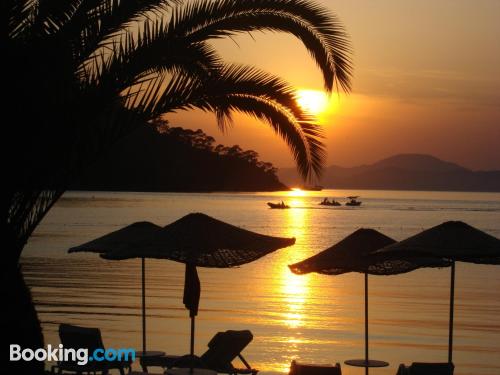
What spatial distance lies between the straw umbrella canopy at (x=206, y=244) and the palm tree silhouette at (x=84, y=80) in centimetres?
187

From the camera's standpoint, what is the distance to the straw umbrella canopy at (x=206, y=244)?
10148 millimetres

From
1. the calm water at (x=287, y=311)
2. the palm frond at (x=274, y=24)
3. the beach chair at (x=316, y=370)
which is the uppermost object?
the palm frond at (x=274, y=24)

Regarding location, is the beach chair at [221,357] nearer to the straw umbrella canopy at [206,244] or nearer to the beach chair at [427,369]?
the straw umbrella canopy at [206,244]

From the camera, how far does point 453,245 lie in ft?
32.1

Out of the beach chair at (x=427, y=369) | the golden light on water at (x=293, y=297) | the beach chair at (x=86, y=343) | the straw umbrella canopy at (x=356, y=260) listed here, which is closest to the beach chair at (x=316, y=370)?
the beach chair at (x=427, y=369)

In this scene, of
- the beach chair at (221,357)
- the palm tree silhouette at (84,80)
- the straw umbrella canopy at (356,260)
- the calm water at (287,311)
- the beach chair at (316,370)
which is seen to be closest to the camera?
the palm tree silhouette at (84,80)

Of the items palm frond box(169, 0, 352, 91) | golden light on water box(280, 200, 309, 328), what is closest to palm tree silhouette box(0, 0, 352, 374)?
palm frond box(169, 0, 352, 91)

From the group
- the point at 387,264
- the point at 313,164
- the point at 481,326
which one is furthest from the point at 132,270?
the point at 313,164

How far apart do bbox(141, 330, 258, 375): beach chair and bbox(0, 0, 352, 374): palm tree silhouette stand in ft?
10.5

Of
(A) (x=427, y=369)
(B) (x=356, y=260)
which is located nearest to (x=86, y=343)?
(B) (x=356, y=260)

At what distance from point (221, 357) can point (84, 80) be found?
416 cm

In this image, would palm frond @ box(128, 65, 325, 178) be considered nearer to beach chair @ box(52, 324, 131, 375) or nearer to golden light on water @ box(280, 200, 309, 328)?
beach chair @ box(52, 324, 131, 375)

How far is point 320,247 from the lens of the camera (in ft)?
176

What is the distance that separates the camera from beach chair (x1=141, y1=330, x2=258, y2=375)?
10701 mm
